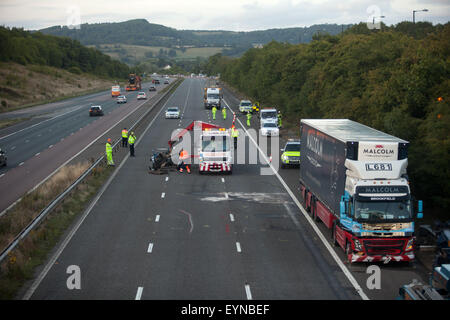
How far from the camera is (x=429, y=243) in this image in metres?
20.6

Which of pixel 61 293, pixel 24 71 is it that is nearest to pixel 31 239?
pixel 61 293

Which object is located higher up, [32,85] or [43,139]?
[32,85]

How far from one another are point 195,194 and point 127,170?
835cm

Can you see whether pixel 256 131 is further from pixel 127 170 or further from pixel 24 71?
pixel 24 71

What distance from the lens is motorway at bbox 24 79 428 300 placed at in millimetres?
16062

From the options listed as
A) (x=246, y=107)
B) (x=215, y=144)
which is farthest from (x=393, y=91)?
(x=246, y=107)

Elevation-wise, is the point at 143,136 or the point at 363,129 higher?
the point at 363,129

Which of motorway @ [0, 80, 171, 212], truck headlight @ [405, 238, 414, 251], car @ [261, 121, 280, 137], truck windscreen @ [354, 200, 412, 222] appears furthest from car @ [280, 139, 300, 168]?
truck headlight @ [405, 238, 414, 251]

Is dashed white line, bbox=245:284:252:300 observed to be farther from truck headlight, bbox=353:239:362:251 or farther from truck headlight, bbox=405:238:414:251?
truck headlight, bbox=405:238:414:251

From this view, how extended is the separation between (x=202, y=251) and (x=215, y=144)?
1636 centimetres

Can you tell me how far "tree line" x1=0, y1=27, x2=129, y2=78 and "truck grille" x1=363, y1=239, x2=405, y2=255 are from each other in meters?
133

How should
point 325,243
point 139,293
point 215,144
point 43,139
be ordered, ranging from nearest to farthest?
1. point 139,293
2. point 325,243
3. point 215,144
4. point 43,139

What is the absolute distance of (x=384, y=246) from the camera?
17.7 m

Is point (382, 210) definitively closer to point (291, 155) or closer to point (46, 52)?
point (291, 155)
